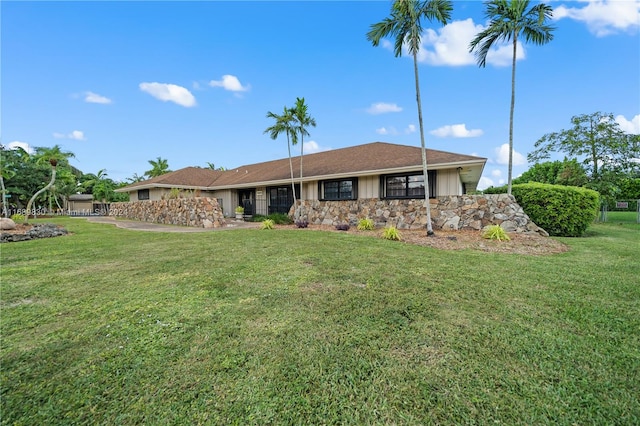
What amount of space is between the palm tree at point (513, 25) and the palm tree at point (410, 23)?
95.8 inches

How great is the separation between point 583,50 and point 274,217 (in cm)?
1628

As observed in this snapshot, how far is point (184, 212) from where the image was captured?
15.5 m

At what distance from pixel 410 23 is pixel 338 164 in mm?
7457

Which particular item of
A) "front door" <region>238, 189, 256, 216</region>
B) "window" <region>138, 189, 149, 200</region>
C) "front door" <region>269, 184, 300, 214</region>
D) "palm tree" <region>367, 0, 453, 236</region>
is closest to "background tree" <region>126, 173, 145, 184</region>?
"window" <region>138, 189, 149, 200</region>

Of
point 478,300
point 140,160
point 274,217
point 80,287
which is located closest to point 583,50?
point 478,300

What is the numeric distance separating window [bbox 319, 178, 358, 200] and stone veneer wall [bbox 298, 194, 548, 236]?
47 cm

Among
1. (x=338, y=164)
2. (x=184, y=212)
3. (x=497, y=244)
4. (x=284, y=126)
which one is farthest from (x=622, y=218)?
(x=184, y=212)

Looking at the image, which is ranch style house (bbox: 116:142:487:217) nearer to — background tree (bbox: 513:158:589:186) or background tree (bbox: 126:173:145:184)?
background tree (bbox: 513:158:589:186)

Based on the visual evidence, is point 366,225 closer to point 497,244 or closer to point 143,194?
point 497,244

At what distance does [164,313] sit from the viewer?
3.13 metres

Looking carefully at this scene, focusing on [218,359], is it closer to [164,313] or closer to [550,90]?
[164,313]

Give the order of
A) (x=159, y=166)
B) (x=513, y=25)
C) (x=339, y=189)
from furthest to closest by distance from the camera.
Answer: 1. (x=159, y=166)
2. (x=339, y=189)
3. (x=513, y=25)

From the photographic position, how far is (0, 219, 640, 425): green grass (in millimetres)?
1781

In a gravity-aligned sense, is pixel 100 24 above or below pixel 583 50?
above
